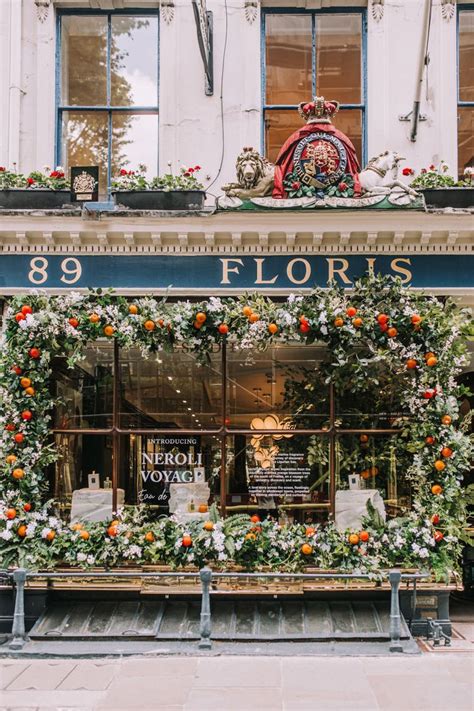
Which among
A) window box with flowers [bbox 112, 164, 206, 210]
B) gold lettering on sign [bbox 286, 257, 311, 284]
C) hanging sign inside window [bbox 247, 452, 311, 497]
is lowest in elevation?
hanging sign inside window [bbox 247, 452, 311, 497]

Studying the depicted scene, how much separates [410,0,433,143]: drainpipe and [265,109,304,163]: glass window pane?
1.64 m

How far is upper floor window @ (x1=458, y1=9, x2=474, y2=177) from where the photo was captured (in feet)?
37.2

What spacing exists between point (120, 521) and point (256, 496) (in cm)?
179

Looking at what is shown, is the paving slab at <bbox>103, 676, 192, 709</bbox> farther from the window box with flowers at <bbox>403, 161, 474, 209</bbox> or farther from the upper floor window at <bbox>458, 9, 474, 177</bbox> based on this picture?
the upper floor window at <bbox>458, 9, 474, 177</bbox>

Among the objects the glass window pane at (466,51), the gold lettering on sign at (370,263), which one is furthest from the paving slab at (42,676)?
the glass window pane at (466,51)

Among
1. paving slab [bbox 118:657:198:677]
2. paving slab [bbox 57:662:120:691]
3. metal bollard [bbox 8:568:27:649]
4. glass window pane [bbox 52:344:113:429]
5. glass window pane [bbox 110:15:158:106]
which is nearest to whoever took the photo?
paving slab [bbox 57:662:120:691]

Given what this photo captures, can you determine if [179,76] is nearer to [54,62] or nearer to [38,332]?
[54,62]

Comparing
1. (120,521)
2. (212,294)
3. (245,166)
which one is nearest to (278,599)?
(120,521)

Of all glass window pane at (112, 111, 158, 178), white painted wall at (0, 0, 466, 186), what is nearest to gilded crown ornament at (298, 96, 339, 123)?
white painted wall at (0, 0, 466, 186)

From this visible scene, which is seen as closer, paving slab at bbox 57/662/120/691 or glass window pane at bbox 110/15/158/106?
paving slab at bbox 57/662/120/691

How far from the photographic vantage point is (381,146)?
11172mm

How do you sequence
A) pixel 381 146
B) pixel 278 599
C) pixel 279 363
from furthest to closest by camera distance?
pixel 381 146
pixel 279 363
pixel 278 599

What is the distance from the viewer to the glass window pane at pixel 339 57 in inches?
455

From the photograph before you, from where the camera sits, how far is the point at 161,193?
33.9 feet
